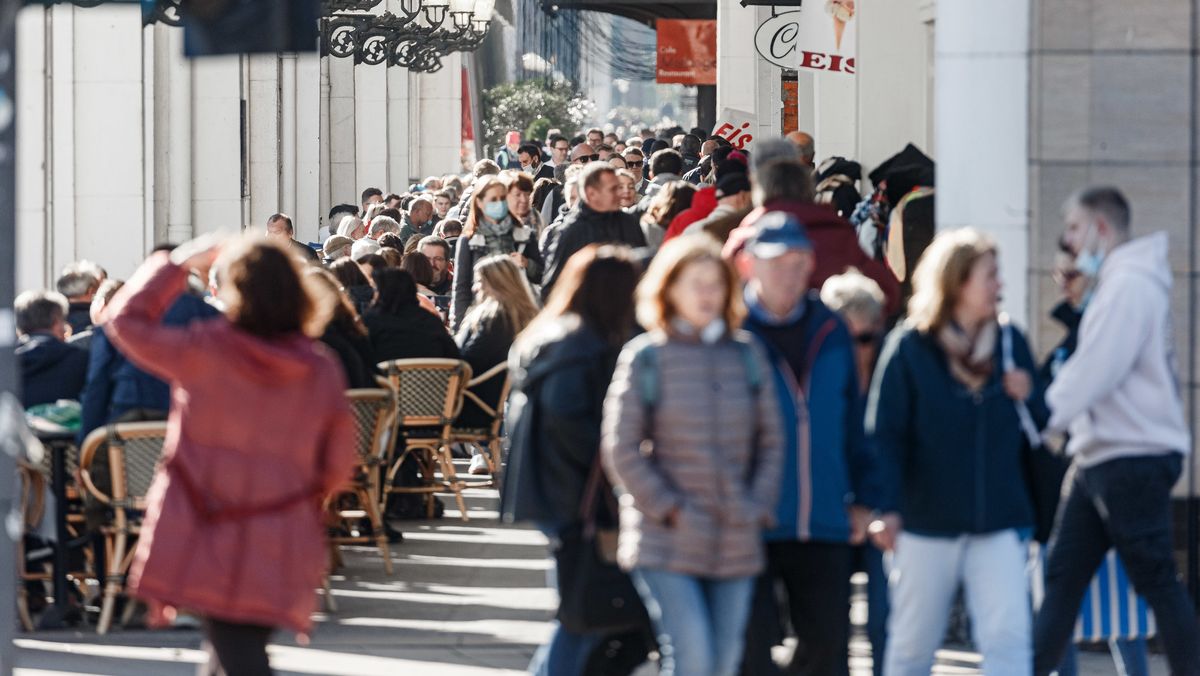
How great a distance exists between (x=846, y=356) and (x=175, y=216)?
12.4 meters

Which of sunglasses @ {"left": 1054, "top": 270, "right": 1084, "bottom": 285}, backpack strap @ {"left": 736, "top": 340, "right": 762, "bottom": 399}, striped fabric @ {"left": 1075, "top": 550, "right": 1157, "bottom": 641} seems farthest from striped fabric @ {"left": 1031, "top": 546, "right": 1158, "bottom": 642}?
backpack strap @ {"left": 736, "top": 340, "right": 762, "bottom": 399}

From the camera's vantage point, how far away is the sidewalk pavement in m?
8.28

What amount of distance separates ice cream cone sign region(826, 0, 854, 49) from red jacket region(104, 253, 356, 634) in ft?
34.8

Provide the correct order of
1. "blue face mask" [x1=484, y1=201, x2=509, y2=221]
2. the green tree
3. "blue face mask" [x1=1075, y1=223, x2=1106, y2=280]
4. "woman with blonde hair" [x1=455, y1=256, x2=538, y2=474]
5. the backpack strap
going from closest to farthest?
the backpack strap, "blue face mask" [x1=1075, y1=223, x2=1106, y2=280], "woman with blonde hair" [x1=455, y1=256, x2=538, y2=474], "blue face mask" [x1=484, y1=201, x2=509, y2=221], the green tree

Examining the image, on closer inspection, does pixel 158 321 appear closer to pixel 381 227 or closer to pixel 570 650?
pixel 570 650

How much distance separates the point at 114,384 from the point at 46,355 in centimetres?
54

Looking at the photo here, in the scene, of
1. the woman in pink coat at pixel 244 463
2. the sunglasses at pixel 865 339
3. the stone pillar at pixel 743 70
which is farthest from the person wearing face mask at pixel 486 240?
the stone pillar at pixel 743 70

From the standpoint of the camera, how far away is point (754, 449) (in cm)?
600

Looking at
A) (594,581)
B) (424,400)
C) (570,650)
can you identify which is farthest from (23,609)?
(594,581)

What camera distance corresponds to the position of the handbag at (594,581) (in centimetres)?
643

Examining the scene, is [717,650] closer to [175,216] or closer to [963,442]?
[963,442]

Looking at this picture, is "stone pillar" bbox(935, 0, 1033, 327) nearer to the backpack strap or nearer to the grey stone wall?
the grey stone wall

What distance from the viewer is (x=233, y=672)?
5.99 m

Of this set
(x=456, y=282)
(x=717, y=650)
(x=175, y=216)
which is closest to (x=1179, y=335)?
(x=717, y=650)
